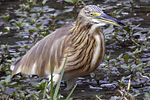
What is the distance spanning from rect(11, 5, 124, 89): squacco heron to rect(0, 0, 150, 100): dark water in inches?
11.0

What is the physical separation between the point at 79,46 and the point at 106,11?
312cm

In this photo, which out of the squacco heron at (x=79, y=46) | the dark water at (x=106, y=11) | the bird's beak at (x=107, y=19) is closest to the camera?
the bird's beak at (x=107, y=19)

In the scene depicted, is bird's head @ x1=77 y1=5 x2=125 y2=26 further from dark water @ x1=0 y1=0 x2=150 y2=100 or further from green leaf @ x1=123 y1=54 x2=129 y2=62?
green leaf @ x1=123 y1=54 x2=129 y2=62

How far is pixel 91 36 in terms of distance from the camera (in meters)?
4.96

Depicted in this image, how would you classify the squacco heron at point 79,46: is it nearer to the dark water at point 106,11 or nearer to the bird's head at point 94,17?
the bird's head at point 94,17

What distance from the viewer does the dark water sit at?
5352 millimetres

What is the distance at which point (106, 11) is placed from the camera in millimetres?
8016

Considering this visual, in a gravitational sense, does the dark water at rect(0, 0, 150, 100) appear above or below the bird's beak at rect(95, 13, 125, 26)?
below

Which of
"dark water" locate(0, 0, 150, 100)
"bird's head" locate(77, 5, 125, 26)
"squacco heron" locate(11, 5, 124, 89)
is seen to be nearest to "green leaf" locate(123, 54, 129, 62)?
"dark water" locate(0, 0, 150, 100)

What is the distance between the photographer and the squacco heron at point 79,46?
16.0ft

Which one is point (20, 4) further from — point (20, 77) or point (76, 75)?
point (76, 75)

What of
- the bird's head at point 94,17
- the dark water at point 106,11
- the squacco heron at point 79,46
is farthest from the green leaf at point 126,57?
the bird's head at point 94,17

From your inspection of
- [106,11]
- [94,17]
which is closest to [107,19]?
[94,17]

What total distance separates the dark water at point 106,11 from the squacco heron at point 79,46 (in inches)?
11.0
